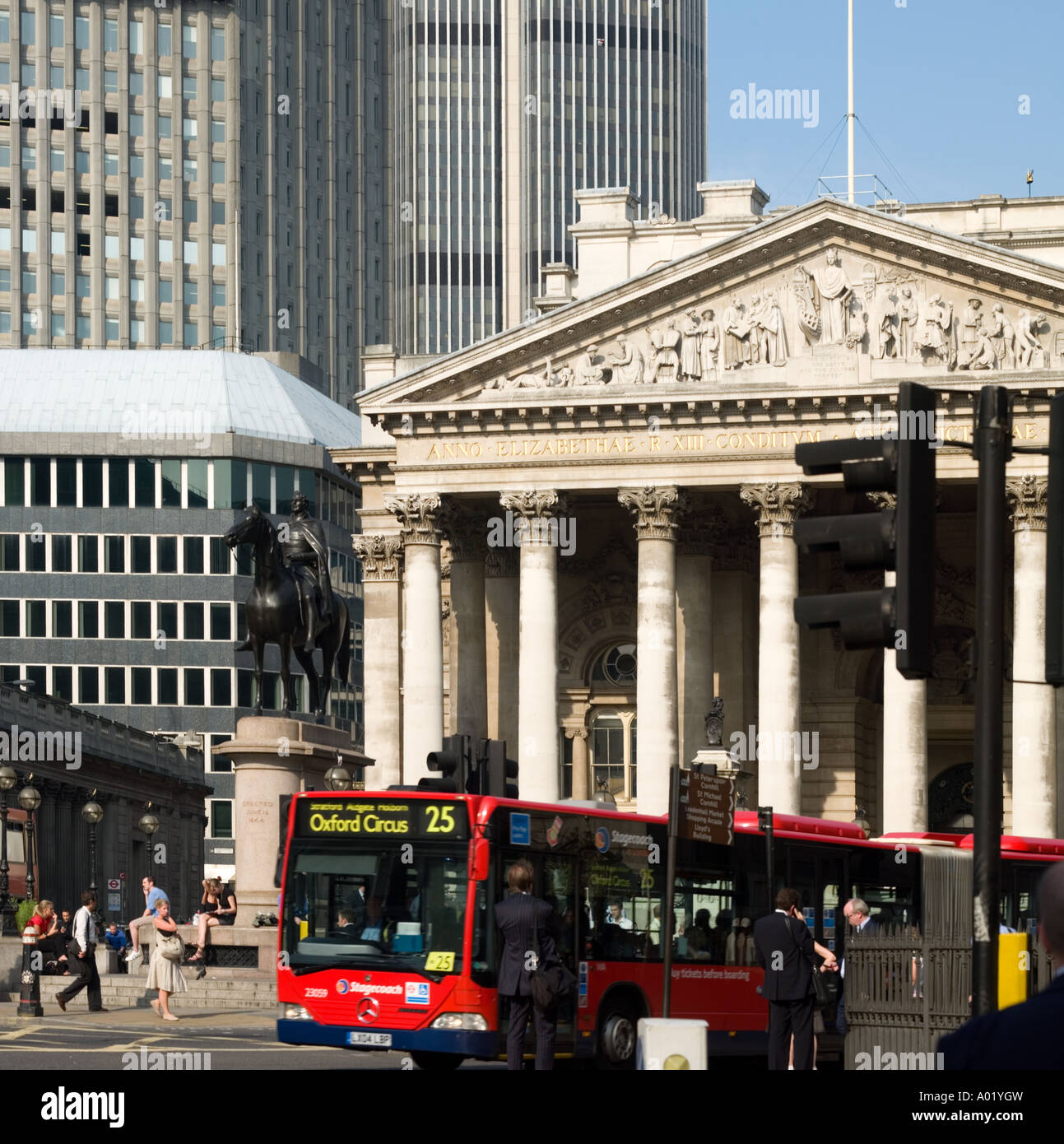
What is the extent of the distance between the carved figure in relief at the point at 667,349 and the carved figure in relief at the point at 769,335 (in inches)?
79.4

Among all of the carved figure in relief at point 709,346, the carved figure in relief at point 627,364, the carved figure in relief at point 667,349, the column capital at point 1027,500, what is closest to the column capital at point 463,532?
the carved figure in relief at point 627,364

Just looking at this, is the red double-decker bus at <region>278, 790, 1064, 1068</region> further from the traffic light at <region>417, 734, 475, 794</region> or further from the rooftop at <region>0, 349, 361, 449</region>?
the rooftop at <region>0, 349, 361, 449</region>

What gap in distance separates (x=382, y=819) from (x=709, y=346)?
34570mm

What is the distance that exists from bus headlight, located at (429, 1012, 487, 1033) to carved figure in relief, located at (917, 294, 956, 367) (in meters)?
36.0

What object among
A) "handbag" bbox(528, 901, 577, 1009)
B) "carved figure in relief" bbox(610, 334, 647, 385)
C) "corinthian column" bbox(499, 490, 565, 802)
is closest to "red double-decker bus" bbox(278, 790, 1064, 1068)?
"handbag" bbox(528, 901, 577, 1009)

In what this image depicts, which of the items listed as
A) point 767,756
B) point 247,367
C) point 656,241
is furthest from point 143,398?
point 767,756

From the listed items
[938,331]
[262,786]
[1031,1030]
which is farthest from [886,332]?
[1031,1030]

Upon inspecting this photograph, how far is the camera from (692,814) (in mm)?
26797

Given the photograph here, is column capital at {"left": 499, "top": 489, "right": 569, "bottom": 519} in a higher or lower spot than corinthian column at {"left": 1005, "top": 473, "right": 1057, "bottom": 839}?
higher

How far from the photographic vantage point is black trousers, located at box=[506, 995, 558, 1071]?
25750mm

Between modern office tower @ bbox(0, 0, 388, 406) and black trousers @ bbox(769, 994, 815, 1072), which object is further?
modern office tower @ bbox(0, 0, 388, 406)

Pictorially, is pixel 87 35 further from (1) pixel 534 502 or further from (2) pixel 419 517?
(1) pixel 534 502

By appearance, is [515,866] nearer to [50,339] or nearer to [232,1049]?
[232,1049]

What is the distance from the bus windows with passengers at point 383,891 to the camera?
95.1ft
